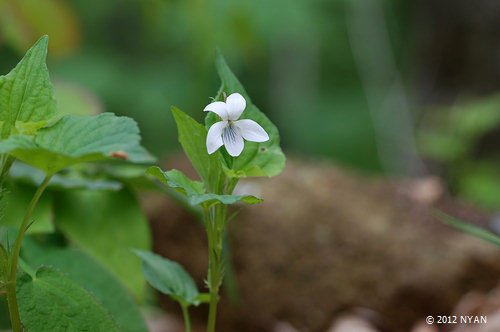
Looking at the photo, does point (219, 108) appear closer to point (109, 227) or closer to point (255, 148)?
point (255, 148)

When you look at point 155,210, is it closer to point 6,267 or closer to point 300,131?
point 6,267

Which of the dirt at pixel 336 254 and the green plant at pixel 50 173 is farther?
the dirt at pixel 336 254

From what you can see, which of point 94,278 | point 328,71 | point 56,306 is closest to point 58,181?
point 94,278

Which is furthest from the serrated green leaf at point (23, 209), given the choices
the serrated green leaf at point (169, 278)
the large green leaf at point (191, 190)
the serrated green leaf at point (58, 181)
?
the large green leaf at point (191, 190)

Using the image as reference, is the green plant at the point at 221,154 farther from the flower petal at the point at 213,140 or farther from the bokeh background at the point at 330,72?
the bokeh background at the point at 330,72

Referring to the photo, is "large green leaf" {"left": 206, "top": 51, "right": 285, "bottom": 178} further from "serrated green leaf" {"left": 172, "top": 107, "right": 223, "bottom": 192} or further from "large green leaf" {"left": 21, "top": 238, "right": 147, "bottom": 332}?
"large green leaf" {"left": 21, "top": 238, "right": 147, "bottom": 332}

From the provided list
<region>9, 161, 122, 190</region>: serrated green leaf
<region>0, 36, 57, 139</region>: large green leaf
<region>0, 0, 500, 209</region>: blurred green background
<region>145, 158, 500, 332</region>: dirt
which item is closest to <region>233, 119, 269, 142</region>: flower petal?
<region>0, 36, 57, 139</region>: large green leaf
